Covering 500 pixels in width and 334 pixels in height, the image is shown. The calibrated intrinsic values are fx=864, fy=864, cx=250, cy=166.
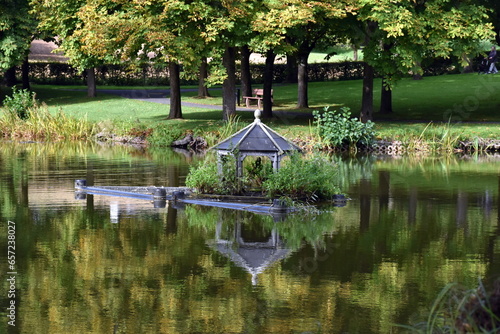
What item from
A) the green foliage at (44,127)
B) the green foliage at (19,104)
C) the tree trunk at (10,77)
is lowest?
the green foliage at (44,127)

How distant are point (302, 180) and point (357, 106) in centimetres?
2676

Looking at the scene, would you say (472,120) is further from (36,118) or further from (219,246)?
(219,246)

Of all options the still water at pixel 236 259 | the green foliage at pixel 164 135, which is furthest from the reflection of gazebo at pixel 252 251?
the green foliage at pixel 164 135

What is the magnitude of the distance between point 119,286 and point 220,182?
894 cm

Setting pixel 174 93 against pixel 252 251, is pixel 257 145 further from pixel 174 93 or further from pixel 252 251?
pixel 174 93

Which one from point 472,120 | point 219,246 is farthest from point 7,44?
point 219,246

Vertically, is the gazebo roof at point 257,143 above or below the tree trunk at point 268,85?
below

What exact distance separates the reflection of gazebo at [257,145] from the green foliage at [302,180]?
0.35m

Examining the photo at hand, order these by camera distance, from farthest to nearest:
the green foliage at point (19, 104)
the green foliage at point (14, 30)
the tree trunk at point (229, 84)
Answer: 1. the green foliage at point (14, 30)
2. the green foliage at point (19, 104)
3. the tree trunk at point (229, 84)

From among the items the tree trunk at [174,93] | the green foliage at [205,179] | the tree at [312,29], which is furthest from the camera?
the tree trunk at [174,93]

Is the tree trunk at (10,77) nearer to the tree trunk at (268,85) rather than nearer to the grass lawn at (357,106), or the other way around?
the grass lawn at (357,106)

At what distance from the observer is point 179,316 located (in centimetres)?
1150

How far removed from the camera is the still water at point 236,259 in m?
11.5

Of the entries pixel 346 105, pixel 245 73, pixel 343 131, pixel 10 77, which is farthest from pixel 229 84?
Result: pixel 10 77
